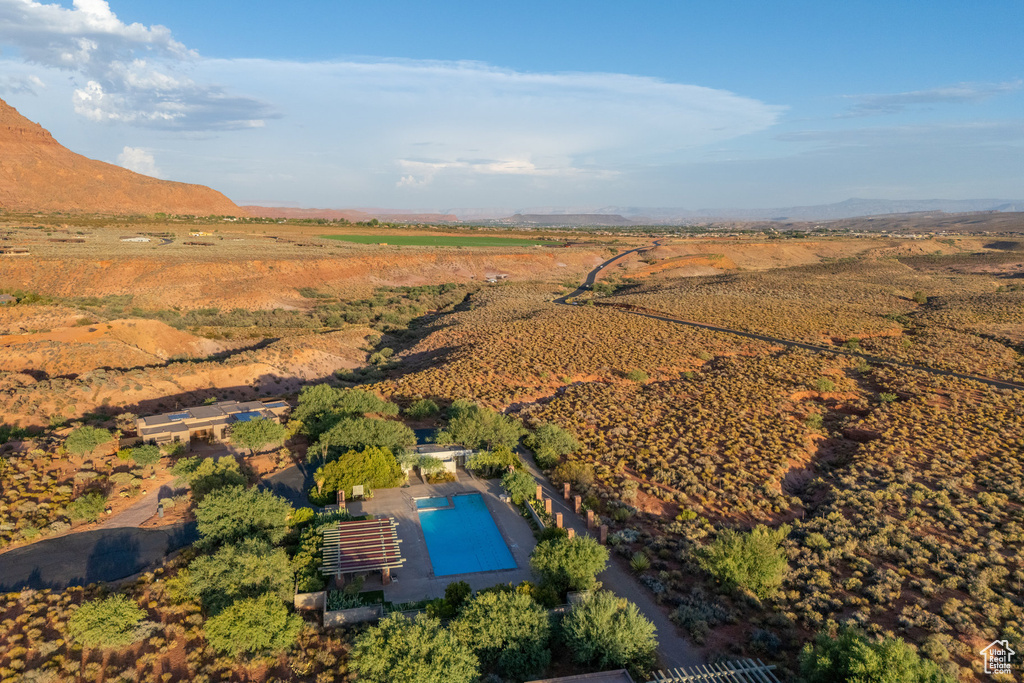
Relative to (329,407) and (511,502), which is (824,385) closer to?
(511,502)

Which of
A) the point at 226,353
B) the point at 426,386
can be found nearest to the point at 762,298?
the point at 426,386

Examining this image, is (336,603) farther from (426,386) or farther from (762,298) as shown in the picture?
(762,298)

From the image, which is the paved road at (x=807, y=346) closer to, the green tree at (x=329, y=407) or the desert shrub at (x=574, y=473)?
the desert shrub at (x=574, y=473)

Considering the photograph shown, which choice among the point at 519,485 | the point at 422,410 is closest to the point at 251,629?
the point at 519,485

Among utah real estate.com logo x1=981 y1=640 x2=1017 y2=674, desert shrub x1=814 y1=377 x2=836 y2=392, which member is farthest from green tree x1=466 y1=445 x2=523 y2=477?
desert shrub x1=814 y1=377 x2=836 y2=392

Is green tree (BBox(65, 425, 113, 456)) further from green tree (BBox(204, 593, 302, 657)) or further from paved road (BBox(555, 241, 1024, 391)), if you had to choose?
paved road (BBox(555, 241, 1024, 391))
